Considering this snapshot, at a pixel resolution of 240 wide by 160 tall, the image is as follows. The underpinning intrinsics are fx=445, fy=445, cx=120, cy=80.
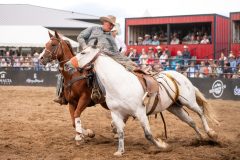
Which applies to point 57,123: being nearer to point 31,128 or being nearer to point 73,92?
point 31,128

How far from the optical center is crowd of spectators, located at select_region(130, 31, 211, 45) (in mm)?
19781

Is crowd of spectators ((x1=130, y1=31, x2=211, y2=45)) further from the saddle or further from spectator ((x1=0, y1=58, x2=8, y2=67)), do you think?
the saddle

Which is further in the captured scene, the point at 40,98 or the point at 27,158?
the point at 40,98

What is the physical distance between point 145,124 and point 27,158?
162 cm

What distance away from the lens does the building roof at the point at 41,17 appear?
3566cm

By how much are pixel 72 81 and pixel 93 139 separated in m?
1.23

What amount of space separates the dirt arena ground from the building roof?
2427 cm

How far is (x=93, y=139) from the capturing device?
7621mm

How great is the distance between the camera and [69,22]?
3688 cm

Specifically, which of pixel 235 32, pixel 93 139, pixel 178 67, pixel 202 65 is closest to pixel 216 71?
pixel 202 65

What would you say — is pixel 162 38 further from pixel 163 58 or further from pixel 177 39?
pixel 163 58

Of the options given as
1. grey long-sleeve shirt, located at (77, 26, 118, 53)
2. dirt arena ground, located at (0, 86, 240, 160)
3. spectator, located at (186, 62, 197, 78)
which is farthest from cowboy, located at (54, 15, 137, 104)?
spectator, located at (186, 62, 197, 78)

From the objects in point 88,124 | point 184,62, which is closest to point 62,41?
point 88,124

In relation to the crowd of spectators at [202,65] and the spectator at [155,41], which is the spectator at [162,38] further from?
the crowd of spectators at [202,65]
